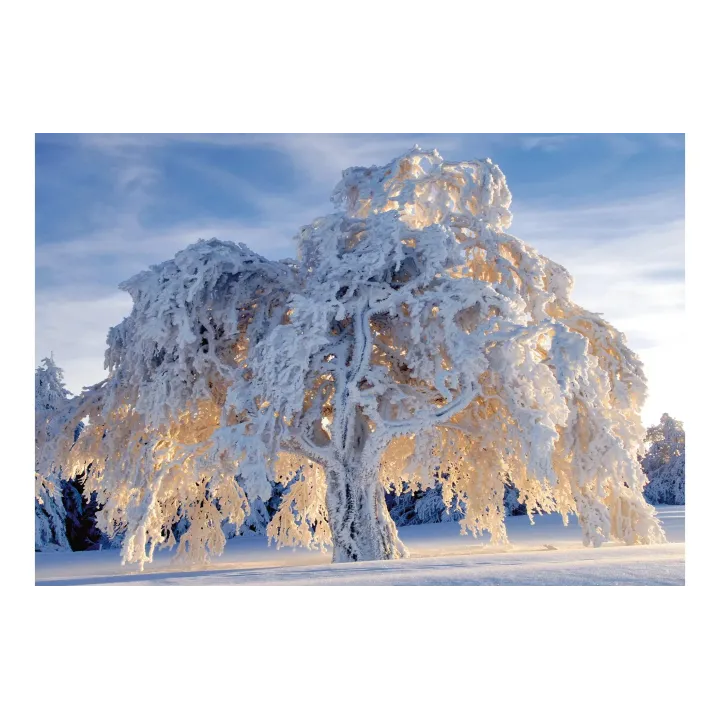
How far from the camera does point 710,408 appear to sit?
23.7 feet

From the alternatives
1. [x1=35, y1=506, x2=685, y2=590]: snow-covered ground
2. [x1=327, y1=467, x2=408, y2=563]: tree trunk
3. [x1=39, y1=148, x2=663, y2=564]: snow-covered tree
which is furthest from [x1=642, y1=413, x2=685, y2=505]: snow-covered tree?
[x1=327, y1=467, x2=408, y2=563]: tree trunk

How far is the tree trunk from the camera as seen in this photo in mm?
8578

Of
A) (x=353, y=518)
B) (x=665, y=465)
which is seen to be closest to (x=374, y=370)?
(x=353, y=518)

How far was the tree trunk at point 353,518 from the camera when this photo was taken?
858 centimetres

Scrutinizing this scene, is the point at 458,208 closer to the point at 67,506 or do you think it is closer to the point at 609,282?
the point at 609,282

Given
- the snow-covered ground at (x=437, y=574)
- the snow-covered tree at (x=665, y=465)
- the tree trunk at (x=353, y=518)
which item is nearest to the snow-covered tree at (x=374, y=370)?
the tree trunk at (x=353, y=518)

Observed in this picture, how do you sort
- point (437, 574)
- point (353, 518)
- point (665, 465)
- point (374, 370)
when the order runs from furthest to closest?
point (665, 465) < point (353, 518) < point (374, 370) < point (437, 574)

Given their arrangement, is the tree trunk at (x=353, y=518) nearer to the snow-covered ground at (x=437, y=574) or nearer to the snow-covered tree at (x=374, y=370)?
the snow-covered tree at (x=374, y=370)

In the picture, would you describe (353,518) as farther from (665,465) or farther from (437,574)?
(665,465)

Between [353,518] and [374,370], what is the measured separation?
1.48 meters

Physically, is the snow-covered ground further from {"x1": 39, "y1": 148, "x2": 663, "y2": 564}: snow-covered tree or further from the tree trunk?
{"x1": 39, "y1": 148, "x2": 663, "y2": 564}: snow-covered tree

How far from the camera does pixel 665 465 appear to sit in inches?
590

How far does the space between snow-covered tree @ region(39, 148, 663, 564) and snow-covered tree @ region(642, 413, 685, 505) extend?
16.1ft
